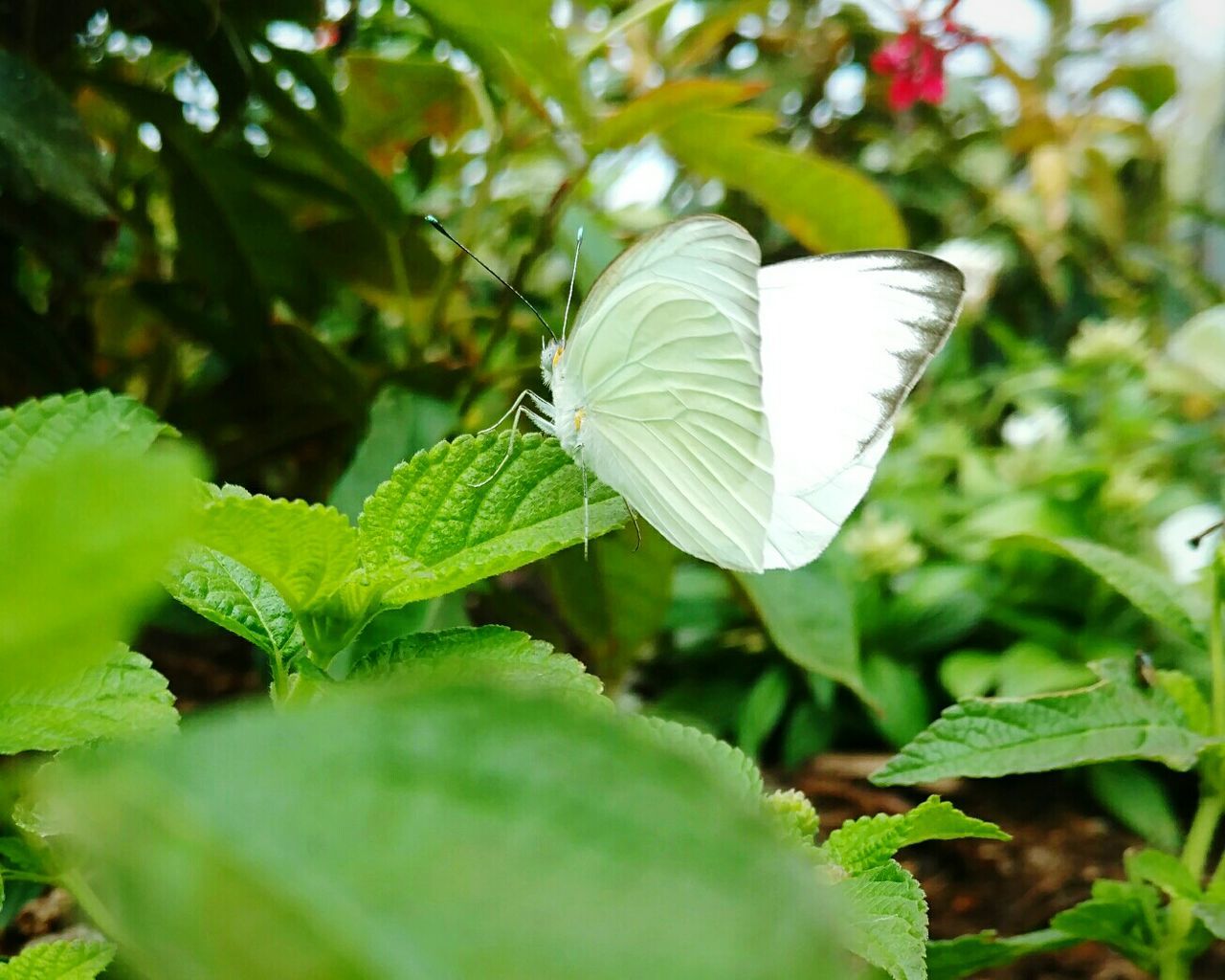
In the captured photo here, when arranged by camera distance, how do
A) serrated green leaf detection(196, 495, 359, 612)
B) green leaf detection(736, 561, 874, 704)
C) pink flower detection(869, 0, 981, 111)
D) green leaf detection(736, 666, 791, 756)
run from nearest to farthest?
serrated green leaf detection(196, 495, 359, 612) → green leaf detection(736, 561, 874, 704) → green leaf detection(736, 666, 791, 756) → pink flower detection(869, 0, 981, 111)

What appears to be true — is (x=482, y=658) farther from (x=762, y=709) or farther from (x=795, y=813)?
(x=762, y=709)

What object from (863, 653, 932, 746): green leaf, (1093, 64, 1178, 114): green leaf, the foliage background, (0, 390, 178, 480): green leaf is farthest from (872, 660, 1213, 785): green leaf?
(1093, 64, 1178, 114): green leaf

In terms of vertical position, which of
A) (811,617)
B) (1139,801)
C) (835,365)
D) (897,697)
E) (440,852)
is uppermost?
(440,852)

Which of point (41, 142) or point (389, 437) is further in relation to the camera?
point (389, 437)

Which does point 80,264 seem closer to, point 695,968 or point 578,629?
point 578,629

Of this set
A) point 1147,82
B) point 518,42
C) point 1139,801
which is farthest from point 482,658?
point 1147,82

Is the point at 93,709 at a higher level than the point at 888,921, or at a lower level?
higher

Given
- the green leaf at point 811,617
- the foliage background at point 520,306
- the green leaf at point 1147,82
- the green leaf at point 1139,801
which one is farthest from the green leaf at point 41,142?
the green leaf at point 1147,82

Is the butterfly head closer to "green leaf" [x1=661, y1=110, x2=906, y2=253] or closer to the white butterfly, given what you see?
the white butterfly
